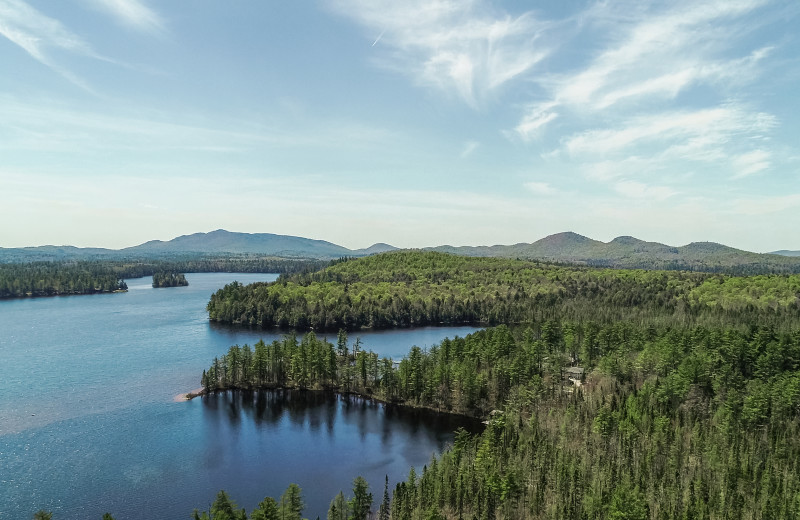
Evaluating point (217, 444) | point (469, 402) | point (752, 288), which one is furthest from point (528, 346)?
point (752, 288)

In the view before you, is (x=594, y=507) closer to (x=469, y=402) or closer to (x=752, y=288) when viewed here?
(x=469, y=402)

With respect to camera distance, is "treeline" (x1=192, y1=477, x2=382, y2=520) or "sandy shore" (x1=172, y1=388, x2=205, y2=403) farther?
"sandy shore" (x1=172, y1=388, x2=205, y2=403)

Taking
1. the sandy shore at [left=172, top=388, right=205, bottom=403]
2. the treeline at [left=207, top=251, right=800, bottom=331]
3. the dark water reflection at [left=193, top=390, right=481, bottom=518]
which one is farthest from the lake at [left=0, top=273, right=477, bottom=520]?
the treeline at [left=207, top=251, right=800, bottom=331]

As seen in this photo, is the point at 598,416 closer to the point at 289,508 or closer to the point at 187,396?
the point at 289,508

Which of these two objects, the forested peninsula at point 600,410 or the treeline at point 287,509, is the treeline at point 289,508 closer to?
the treeline at point 287,509

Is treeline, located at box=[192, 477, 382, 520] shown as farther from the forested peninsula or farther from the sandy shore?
the sandy shore

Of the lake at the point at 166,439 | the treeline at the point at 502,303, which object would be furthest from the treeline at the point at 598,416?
the treeline at the point at 502,303
